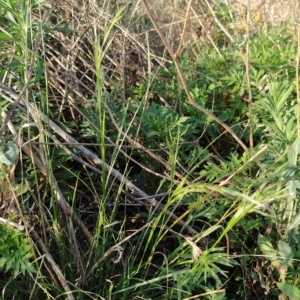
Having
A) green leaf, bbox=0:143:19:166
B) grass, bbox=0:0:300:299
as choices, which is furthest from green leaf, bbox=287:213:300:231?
green leaf, bbox=0:143:19:166

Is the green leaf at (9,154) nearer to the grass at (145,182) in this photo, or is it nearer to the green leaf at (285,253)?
the grass at (145,182)

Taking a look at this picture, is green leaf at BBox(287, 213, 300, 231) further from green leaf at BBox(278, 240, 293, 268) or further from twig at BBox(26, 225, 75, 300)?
twig at BBox(26, 225, 75, 300)

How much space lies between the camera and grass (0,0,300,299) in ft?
3.94

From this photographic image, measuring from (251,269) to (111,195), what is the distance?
19.8 inches

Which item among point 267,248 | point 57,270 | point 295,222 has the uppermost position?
point 57,270

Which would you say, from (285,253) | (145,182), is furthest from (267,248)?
(145,182)

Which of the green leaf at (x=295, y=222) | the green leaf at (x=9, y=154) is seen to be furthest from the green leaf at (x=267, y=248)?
the green leaf at (x=9, y=154)

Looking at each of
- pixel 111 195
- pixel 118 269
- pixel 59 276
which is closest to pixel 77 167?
pixel 111 195

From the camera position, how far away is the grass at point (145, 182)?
1201 mm

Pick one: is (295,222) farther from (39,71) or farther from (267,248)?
(39,71)

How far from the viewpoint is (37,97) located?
5.43 feet

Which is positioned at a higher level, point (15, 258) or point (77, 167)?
point (15, 258)

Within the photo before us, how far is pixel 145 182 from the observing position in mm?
1668

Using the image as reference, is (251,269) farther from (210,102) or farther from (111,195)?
(210,102)
